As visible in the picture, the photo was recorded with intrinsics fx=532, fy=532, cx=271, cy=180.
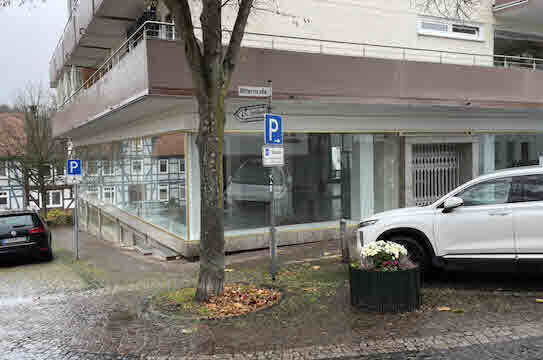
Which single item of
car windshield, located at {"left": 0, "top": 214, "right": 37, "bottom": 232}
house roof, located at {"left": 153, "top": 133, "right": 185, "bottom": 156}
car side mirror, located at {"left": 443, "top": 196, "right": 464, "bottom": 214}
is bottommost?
car windshield, located at {"left": 0, "top": 214, "right": 37, "bottom": 232}

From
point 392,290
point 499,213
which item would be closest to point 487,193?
point 499,213

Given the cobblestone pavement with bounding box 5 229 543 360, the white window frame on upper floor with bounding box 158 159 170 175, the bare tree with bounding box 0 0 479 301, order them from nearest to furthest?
the cobblestone pavement with bounding box 5 229 543 360 → the bare tree with bounding box 0 0 479 301 → the white window frame on upper floor with bounding box 158 159 170 175

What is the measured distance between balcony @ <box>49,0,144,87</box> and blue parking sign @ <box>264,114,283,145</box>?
692cm

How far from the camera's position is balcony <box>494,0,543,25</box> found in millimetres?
14938

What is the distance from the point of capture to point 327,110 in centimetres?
1272

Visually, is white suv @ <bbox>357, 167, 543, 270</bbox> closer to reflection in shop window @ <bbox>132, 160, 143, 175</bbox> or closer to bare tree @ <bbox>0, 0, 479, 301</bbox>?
bare tree @ <bbox>0, 0, 479, 301</bbox>

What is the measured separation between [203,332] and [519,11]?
1357cm

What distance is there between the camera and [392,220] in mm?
7973

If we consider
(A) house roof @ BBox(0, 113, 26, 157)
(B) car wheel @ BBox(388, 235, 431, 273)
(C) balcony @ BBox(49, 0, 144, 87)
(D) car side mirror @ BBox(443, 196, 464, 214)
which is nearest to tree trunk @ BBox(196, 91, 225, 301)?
(B) car wheel @ BBox(388, 235, 431, 273)

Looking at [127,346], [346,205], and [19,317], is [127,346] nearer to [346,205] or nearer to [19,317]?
[19,317]

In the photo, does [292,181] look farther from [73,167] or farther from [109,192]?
[109,192]

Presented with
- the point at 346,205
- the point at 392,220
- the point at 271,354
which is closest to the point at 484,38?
the point at 346,205

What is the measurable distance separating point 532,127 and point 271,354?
45.1ft

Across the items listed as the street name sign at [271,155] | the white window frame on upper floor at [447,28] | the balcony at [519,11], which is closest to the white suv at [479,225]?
the street name sign at [271,155]
